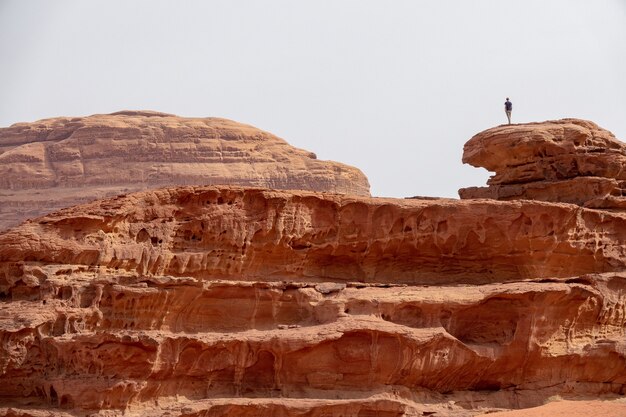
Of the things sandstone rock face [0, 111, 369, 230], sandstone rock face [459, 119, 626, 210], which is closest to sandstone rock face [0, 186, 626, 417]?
sandstone rock face [459, 119, 626, 210]

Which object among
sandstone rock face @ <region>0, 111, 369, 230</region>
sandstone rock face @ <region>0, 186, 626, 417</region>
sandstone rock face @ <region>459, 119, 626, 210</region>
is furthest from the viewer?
sandstone rock face @ <region>0, 111, 369, 230</region>

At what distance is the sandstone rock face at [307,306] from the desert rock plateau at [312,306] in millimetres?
39

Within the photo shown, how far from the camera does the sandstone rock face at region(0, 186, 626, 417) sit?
21672mm

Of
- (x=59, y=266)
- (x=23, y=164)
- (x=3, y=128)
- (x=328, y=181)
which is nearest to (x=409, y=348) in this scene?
(x=59, y=266)

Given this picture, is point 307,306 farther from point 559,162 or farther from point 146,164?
point 146,164

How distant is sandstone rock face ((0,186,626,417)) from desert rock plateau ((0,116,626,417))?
4 cm

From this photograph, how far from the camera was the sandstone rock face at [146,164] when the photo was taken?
6231 centimetres

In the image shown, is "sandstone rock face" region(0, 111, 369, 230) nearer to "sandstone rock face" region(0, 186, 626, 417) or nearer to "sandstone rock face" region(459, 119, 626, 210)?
"sandstone rock face" region(459, 119, 626, 210)

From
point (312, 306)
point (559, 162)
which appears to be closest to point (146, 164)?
point (559, 162)

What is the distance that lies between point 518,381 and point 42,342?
38.5 feet

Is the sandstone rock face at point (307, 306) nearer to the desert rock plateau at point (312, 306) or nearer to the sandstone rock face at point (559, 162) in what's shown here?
the desert rock plateau at point (312, 306)

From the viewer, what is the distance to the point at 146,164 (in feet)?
210

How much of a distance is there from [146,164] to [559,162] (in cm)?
3864

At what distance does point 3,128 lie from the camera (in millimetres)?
71438
